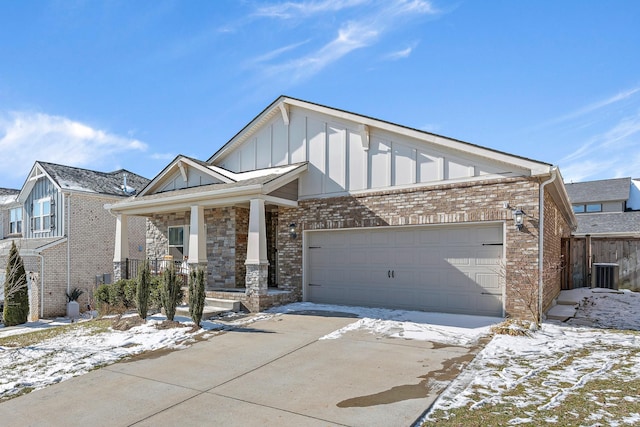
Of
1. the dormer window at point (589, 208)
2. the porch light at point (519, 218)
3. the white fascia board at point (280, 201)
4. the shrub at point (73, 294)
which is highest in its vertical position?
the dormer window at point (589, 208)

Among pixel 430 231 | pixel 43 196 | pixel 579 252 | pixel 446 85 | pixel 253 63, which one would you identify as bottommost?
pixel 579 252

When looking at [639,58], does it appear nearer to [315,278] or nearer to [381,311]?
[381,311]

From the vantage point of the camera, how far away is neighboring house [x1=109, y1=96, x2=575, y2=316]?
9273 millimetres

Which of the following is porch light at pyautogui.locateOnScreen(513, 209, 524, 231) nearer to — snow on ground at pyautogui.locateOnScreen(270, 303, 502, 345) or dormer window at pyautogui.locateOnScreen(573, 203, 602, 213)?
snow on ground at pyautogui.locateOnScreen(270, 303, 502, 345)

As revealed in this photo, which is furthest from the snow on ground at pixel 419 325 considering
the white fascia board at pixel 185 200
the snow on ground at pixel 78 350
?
the white fascia board at pixel 185 200

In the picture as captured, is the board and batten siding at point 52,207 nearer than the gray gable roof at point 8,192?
Yes

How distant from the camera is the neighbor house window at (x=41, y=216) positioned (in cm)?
2036

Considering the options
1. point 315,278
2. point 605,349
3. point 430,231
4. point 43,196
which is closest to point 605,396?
point 605,349

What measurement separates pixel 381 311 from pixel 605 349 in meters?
4.91

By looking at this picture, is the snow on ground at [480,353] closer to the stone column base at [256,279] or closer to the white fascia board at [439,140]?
the stone column base at [256,279]

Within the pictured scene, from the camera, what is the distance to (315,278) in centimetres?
1202

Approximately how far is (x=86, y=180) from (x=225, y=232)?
1242cm

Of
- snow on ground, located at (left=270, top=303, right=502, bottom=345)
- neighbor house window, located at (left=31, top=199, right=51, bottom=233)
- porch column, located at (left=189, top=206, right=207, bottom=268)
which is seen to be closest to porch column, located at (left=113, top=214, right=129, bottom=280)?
porch column, located at (left=189, top=206, right=207, bottom=268)

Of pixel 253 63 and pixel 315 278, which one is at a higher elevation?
pixel 253 63
